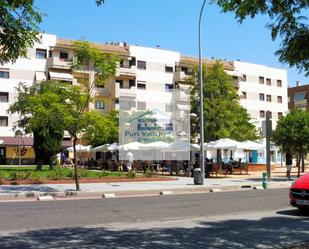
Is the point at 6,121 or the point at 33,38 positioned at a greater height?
the point at 6,121

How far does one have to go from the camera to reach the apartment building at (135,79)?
198 ft

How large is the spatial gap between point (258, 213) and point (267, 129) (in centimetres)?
1619

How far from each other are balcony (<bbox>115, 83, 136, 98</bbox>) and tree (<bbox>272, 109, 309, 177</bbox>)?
37.4m

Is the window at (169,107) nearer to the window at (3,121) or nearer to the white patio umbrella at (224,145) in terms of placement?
the window at (3,121)

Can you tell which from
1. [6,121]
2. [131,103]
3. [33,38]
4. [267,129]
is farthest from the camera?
[131,103]

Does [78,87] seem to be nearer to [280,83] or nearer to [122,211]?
[122,211]

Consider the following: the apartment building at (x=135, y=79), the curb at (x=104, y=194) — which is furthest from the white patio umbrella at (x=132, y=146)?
the apartment building at (x=135, y=79)

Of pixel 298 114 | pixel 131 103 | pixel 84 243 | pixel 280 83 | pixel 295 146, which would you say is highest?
pixel 280 83

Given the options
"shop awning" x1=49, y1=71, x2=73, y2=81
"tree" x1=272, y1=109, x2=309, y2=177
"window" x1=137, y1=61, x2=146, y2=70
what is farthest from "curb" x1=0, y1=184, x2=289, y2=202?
"window" x1=137, y1=61, x2=146, y2=70

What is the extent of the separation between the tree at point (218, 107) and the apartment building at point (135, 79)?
10366 mm

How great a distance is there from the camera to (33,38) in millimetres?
6922

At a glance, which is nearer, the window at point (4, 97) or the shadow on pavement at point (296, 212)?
the shadow on pavement at point (296, 212)

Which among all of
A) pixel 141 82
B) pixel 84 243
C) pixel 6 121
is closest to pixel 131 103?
pixel 141 82

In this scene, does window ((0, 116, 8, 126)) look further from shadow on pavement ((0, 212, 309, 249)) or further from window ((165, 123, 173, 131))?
shadow on pavement ((0, 212, 309, 249))
